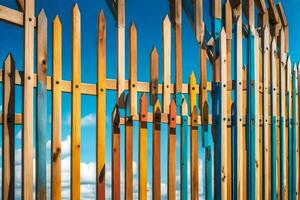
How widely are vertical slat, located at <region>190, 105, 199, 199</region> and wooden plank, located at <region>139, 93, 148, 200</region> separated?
65 centimetres

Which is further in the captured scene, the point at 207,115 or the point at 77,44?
the point at 207,115

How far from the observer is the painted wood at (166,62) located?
16.0ft

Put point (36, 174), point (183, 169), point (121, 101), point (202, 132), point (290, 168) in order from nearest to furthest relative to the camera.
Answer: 1. point (36, 174)
2. point (121, 101)
3. point (183, 169)
4. point (202, 132)
5. point (290, 168)

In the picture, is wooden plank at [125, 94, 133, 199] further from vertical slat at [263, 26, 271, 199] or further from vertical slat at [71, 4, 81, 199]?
vertical slat at [263, 26, 271, 199]

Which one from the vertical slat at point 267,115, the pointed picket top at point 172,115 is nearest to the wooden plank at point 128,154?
the pointed picket top at point 172,115

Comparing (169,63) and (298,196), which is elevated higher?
(169,63)

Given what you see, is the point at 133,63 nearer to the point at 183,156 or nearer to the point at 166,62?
the point at 166,62

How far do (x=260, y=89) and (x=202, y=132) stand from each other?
124cm

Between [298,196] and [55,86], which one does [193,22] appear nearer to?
[55,86]

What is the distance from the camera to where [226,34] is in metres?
5.79

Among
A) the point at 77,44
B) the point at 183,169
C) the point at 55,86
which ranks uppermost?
the point at 77,44

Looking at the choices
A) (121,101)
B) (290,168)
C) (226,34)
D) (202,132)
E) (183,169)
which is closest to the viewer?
(121,101)

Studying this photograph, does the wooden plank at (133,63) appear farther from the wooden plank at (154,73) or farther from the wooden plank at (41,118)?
the wooden plank at (41,118)

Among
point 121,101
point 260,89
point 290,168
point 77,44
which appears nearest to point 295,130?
point 290,168
